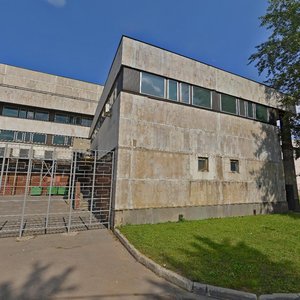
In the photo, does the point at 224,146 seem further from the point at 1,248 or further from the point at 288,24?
the point at 1,248

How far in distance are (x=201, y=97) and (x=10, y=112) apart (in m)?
23.9

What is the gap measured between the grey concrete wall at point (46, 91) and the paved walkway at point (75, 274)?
22.8 meters

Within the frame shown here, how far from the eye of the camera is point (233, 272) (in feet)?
13.8

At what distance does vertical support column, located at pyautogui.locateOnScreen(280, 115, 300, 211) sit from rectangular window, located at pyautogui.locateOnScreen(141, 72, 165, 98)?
945cm

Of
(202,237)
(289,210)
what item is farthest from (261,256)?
(289,210)

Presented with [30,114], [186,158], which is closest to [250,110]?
[186,158]

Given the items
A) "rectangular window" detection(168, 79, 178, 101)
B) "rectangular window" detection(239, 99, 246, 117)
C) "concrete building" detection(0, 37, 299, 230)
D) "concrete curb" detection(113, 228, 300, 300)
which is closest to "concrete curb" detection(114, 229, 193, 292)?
"concrete curb" detection(113, 228, 300, 300)

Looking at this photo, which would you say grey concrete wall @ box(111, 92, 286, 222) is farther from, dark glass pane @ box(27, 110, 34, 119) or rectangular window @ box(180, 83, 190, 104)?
dark glass pane @ box(27, 110, 34, 119)

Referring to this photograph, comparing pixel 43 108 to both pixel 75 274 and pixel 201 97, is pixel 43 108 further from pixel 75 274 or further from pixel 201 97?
pixel 75 274

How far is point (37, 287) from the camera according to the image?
3.83 m

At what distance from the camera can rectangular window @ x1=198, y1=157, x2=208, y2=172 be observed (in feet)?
34.7

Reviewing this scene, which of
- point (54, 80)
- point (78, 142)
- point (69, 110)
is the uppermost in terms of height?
point (54, 80)

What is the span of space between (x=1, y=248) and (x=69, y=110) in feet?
75.5

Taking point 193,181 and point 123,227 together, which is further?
point 193,181
